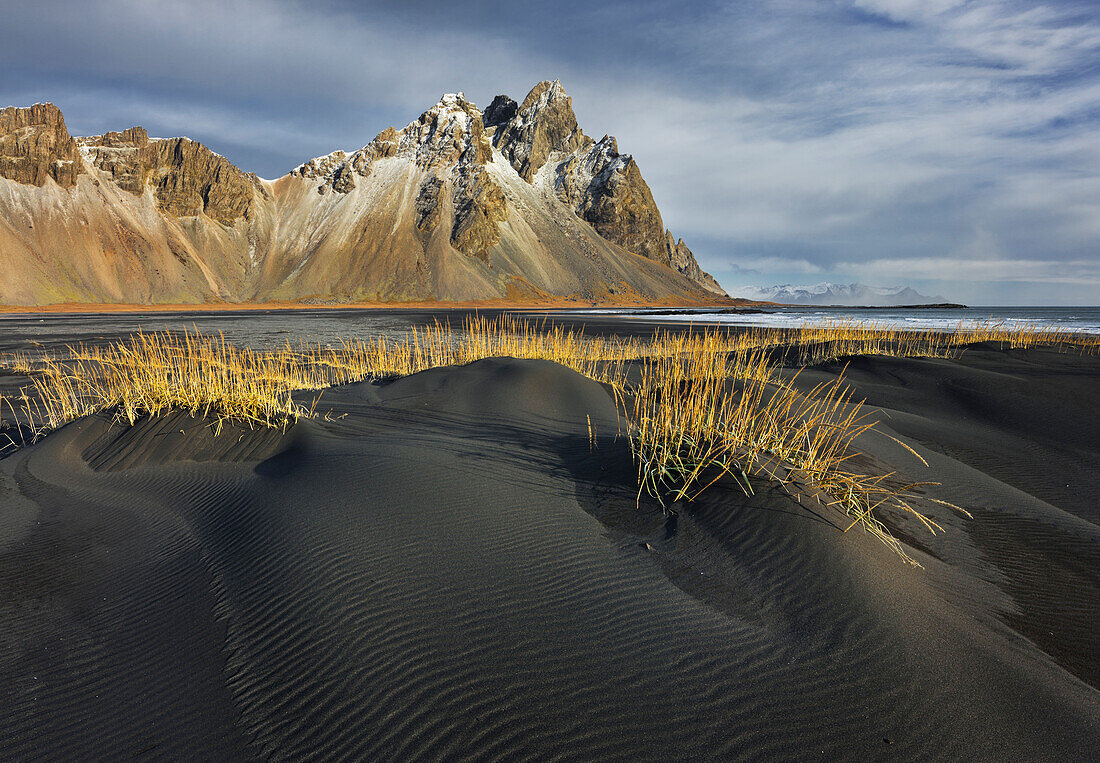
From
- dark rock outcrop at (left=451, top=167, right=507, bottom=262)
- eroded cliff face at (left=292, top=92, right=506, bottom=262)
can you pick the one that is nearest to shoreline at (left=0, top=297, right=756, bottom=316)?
dark rock outcrop at (left=451, top=167, right=507, bottom=262)

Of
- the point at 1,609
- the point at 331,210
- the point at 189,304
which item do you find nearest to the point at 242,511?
the point at 1,609

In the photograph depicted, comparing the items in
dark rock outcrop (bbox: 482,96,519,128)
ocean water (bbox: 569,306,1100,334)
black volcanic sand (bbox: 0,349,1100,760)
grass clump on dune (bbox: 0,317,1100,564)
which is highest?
dark rock outcrop (bbox: 482,96,519,128)

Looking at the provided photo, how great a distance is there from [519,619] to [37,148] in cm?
9113

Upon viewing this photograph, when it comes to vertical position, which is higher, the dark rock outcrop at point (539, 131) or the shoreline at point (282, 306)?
the dark rock outcrop at point (539, 131)

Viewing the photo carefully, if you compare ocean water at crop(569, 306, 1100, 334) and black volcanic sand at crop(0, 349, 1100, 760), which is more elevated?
ocean water at crop(569, 306, 1100, 334)

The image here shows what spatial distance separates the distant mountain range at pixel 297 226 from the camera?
2377 inches

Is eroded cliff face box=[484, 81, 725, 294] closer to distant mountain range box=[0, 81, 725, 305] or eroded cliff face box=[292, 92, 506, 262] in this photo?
distant mountain range box=[0, 81, 725, 305]

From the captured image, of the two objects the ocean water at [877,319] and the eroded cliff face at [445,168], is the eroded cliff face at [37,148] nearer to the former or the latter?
the eroded cliff face at [445,168]

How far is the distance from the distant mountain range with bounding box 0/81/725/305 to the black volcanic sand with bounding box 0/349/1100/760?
69002 mm

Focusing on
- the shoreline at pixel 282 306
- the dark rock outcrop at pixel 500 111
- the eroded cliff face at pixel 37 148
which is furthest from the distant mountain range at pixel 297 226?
the dark rock outcrop at pixel 500 111

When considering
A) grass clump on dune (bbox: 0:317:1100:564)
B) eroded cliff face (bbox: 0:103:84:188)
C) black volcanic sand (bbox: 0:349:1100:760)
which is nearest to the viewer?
black volcanic sand (bbox: 0:349:1100:760)

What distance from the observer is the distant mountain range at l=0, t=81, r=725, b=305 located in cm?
6038

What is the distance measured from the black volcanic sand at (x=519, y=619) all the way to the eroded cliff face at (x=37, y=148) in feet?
280

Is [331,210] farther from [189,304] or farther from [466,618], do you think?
[466,618]
